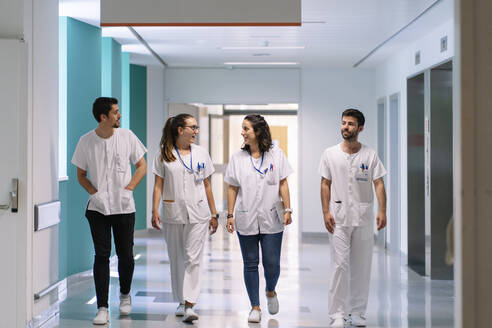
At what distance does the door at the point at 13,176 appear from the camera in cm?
483

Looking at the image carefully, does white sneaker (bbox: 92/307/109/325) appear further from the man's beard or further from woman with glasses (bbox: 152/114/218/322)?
the man's beard

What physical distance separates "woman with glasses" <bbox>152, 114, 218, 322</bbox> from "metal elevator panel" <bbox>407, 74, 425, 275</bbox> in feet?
14.0

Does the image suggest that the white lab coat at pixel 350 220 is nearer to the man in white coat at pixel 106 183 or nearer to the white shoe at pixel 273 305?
the white shoe at pixel 273 305

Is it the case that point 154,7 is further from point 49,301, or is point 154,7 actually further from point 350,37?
point 350,37

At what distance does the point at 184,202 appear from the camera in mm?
5527

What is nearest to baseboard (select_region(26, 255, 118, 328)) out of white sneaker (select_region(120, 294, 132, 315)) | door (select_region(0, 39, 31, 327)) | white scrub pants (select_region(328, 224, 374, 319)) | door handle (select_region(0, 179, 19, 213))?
door (select_region(0, 39, 31, 327))

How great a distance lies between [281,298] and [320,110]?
6.42 metres

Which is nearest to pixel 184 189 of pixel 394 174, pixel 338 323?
pixel 338 323

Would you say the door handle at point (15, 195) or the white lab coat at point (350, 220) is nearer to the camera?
the door handle at point (15, 195)

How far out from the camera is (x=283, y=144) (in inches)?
596

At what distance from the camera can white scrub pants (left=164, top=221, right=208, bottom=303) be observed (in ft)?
18.1

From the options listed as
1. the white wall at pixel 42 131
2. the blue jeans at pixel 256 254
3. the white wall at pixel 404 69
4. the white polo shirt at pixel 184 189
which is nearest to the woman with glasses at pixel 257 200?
the blue jeans at pixel 256 254

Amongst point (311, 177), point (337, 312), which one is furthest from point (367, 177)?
point (311, 177)

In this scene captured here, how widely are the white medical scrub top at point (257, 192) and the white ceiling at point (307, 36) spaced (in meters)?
2.11
